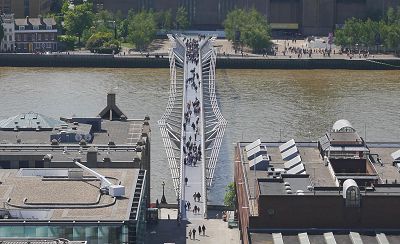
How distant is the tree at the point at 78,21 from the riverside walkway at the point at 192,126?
52.6ft

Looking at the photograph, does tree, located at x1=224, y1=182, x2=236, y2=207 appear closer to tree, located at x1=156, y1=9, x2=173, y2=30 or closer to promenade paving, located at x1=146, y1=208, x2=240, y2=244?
promenade paving, located at x1=146, y1=208, x2=240, y2=244

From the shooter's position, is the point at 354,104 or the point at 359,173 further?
the point at 354,104

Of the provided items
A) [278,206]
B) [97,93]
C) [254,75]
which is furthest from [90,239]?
[254,75]

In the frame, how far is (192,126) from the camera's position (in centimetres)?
6247

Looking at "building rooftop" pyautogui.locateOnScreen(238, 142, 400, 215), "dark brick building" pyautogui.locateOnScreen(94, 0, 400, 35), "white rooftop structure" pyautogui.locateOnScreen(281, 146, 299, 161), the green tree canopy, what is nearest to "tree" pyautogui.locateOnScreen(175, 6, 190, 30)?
"dark brick building" pyautogui.locateOnScreen(94, 0, 400, 35)

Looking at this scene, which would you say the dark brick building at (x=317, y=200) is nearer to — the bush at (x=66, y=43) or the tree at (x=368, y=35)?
the tree at (x=368, y=35)

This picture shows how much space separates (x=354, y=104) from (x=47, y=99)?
57.3ft

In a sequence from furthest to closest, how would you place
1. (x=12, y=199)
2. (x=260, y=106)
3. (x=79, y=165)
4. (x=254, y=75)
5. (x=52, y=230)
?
1. (x=254, y=75)
2. (x=260, y=106)
3. (x=79, y=165)
4. (x=12, y=199)
5. (x=52, y=230)

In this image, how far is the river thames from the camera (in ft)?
217

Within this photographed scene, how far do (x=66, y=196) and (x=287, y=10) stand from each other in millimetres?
80652

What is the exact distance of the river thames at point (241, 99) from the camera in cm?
6600

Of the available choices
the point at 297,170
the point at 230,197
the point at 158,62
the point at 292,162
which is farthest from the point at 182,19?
the point at 297,170

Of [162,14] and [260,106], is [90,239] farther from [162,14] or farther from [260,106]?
[162,14]

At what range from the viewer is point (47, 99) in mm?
80312
